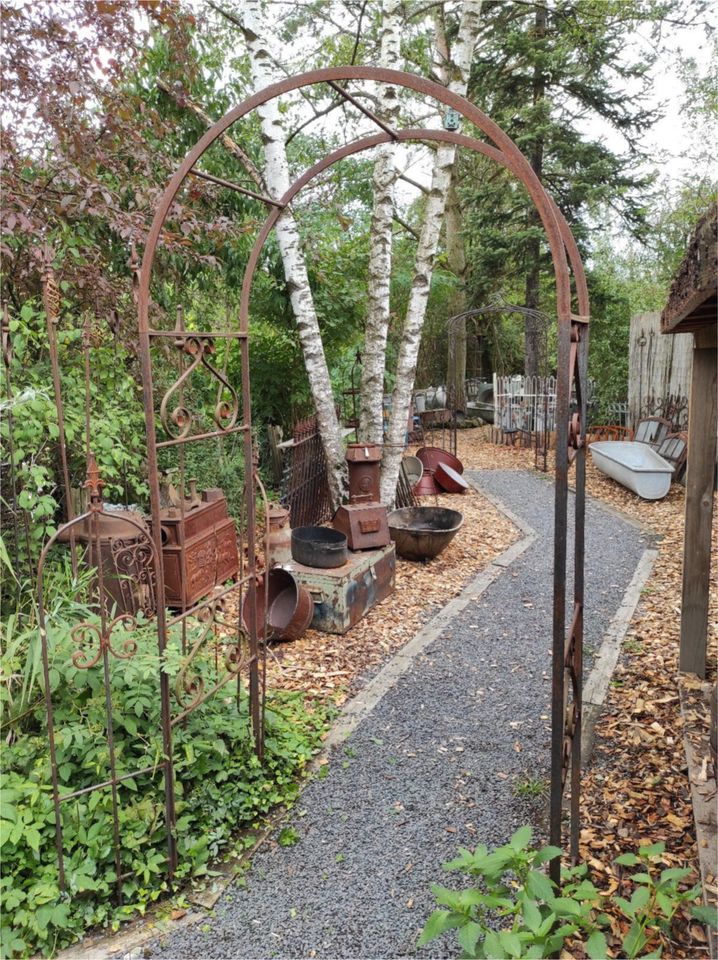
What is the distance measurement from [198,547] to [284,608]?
2.62ft

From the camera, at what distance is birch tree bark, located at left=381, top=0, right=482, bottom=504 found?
5590 mm

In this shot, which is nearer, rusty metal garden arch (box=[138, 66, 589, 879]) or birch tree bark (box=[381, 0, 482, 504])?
rusty metal garden arch (box=[138, 66, 589, 879])

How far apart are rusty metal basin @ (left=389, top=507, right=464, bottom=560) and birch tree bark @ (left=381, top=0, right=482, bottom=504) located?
0.88ft

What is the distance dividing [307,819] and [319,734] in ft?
1.98

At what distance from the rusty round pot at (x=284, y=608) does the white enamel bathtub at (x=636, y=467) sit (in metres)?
5.58

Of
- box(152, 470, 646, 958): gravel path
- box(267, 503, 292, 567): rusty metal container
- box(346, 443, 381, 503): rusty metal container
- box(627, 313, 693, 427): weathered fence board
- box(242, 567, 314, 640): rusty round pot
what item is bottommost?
box(152, 470, 646, 958): gravel path

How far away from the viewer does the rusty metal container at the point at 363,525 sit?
491 centimetres

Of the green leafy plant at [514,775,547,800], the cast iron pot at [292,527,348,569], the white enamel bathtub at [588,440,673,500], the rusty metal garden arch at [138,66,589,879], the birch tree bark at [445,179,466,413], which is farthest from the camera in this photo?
the birch tree bark at [445,179,466,413]

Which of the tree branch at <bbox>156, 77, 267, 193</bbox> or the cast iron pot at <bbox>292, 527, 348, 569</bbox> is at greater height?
the tree branch at <bbox>156, 77, 267, 193</bbox>

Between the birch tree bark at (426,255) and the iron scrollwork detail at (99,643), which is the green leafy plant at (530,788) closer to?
the iron scrollwork detail at (99,643)

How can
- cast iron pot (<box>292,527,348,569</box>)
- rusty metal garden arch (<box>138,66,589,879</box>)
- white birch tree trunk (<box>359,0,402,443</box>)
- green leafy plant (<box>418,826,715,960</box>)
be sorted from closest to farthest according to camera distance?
green leafy plant (<box>418,826,715,960</box>), rusty metal garden arch (<box>138,66,589,879</box>), cast iron pot (<box>292,527,348,569</box>), white birch tree trunk (<box>359,0,402,443</box>)

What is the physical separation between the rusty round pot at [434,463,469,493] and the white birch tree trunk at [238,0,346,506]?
10.1ft

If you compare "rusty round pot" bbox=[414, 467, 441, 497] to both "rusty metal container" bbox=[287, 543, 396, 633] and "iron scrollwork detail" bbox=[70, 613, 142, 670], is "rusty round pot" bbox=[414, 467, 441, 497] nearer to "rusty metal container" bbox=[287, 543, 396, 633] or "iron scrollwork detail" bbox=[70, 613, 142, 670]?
"rusty metal container" bbox=[287, 543, 396, 633]

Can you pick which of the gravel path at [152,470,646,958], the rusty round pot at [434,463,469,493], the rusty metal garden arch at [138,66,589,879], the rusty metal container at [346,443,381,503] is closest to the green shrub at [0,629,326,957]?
the gravel path at [152,470,646,958]
